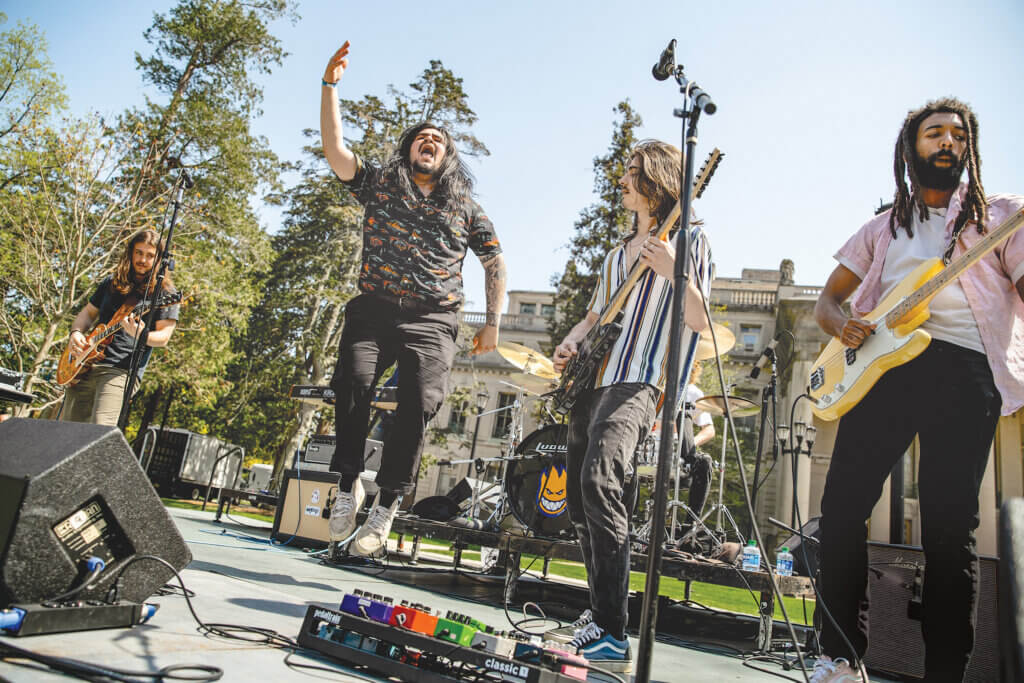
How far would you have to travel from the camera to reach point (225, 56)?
18812 mm

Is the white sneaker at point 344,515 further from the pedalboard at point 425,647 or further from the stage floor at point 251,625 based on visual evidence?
the pedalboard at point 425,647

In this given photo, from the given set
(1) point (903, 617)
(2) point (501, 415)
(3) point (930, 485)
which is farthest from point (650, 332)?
(2) point (501, 415)

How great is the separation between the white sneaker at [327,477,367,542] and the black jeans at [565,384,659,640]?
1.15m

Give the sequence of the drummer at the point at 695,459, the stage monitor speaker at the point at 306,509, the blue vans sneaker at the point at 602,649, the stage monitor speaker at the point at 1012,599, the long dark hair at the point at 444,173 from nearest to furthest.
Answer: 1. the stage monitor speaker at the point at 1012,599
2. the blue vans sneaker at the point at 602,649
3. the long dark hair at the point at 444,173
4. the drummer at the point at 695,459
5. the stage monitor speaker at the point at 306,509

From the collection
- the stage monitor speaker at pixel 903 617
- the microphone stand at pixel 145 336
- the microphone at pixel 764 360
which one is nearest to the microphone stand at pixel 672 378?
the stage monitor speaker at pixel 903 617

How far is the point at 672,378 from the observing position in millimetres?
1838

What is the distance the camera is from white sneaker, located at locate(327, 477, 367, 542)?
124 inches

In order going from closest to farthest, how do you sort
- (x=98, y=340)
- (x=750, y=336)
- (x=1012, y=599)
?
1. (x=1012, y=599)
2. (x=98, y=340)
3. (x=750, y=336)

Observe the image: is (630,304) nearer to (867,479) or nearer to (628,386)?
(628,386)

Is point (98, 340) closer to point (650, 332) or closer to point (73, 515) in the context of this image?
Answer: point (73, 515)

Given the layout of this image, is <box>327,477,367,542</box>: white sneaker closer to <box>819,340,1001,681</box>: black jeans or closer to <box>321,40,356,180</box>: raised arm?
<box>321,40,356,180</box>: raised arm

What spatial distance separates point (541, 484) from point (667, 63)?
4.18 m

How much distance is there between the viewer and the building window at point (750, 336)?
122 feet

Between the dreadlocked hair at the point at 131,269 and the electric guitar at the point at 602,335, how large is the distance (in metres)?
3.14
